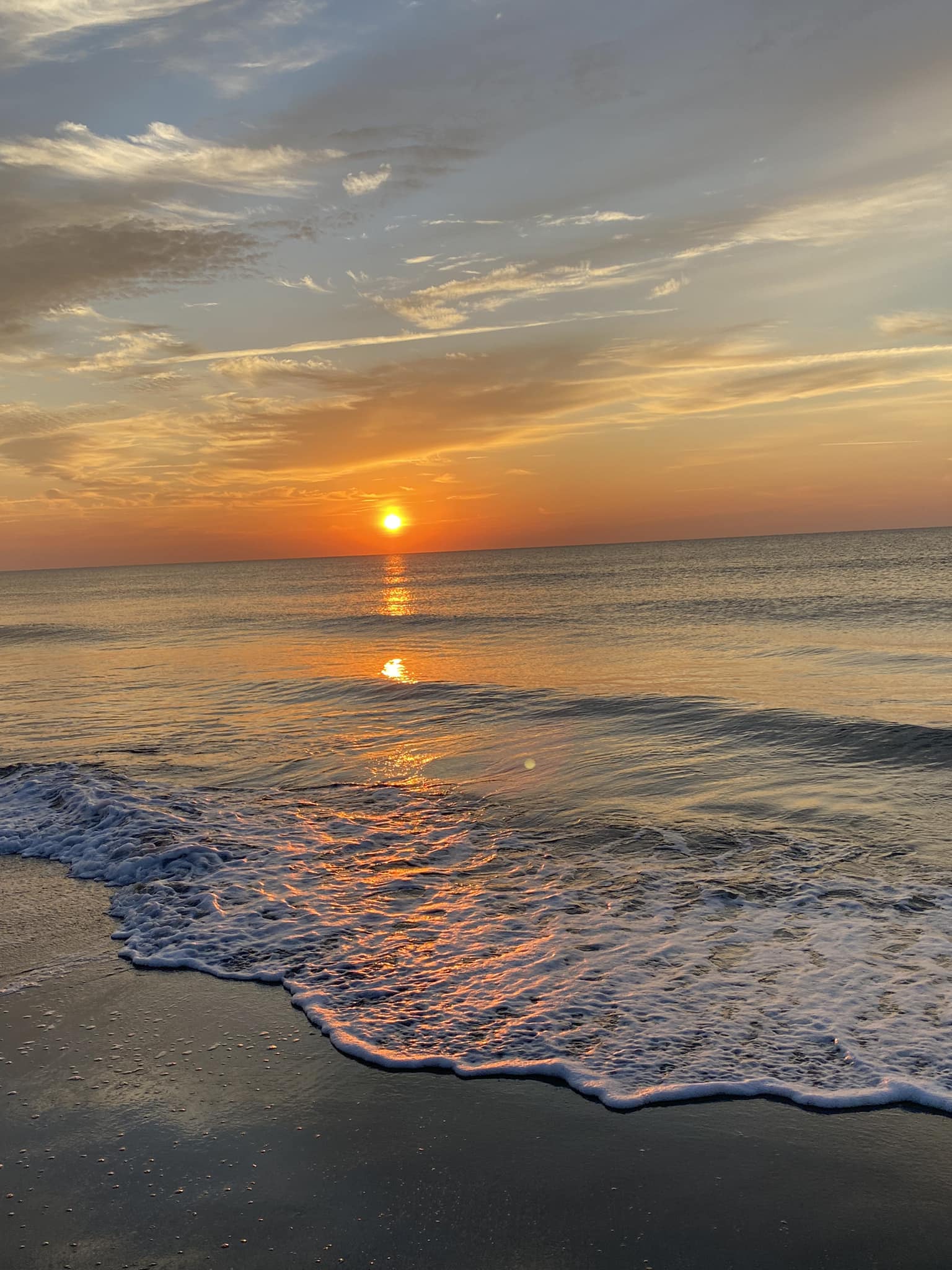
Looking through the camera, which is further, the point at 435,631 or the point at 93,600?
the point at 93,600

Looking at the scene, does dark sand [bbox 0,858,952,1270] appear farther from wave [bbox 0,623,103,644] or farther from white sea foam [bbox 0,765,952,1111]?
wave [bbox 0,623,103,644]

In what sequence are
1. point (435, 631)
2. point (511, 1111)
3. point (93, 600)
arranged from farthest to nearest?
point (93, 600) < point (435, 631) < point (511, 1111)

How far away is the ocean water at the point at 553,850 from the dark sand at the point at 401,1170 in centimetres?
35

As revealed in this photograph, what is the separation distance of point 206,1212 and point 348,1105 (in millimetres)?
1104

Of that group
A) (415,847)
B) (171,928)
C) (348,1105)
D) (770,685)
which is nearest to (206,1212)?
(348,1105)

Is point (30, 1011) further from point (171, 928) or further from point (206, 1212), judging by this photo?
point (206, 1212)

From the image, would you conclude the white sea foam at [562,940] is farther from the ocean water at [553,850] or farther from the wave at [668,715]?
the wave at [668,715]

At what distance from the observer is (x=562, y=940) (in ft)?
25.3

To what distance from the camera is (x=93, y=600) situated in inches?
3799

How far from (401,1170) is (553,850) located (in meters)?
5.79

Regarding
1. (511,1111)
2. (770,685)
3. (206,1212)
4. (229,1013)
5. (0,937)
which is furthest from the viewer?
(770,685)

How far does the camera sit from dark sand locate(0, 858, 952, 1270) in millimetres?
4125

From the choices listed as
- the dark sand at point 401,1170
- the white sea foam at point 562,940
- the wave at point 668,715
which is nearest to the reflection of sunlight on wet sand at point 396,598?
the wave at point 668,715

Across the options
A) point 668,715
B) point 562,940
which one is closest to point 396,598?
point 668,715
